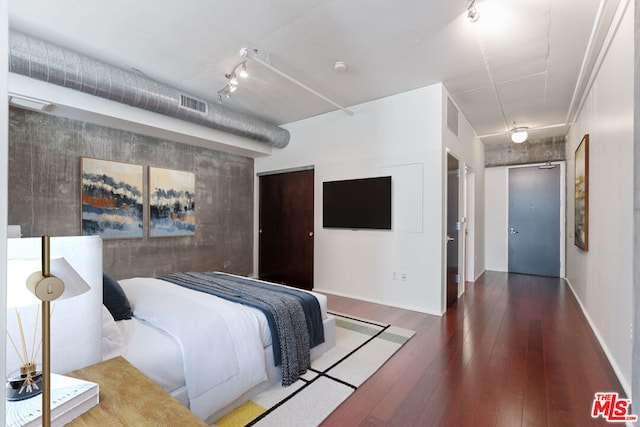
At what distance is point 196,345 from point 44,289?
123 cm

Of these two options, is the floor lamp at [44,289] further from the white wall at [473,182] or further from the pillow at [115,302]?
the white wall at [473,182]

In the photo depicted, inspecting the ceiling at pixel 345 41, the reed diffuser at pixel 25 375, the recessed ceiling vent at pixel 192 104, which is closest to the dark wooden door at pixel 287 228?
the ceiling at pixel 345 41

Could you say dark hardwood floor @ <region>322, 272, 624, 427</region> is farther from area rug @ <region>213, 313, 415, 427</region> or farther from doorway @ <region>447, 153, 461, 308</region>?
doorway @ <region>447, 153, 461, 308</region>

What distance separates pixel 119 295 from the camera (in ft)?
6.45

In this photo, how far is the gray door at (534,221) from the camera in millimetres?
5867

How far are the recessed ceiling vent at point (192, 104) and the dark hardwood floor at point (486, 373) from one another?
3202mm

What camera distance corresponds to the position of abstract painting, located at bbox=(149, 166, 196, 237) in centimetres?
420

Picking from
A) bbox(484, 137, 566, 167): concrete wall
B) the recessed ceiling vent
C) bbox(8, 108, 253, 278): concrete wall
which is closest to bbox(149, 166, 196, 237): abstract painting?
bbox(8, 108, 253, 278): concrete wall

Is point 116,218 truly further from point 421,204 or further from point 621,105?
point 621,105

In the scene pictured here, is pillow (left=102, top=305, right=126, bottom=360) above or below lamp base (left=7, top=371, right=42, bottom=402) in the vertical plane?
below

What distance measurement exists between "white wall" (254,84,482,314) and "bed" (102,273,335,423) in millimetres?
2282

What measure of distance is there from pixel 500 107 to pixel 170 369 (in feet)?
16.8

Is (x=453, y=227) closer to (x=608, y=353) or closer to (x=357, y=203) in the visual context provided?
(x=357, y=203)

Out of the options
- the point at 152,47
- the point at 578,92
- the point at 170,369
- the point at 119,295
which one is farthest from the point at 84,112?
the point at 578,92
